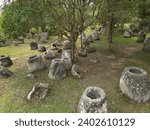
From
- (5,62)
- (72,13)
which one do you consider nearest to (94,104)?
(72,13)

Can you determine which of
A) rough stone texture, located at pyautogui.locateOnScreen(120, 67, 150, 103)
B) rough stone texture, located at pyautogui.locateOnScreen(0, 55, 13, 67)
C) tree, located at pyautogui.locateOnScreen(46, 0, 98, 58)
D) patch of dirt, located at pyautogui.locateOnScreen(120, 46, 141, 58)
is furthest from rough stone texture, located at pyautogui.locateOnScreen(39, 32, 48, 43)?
rough stone texture, located at pyautogui.locateOnScreen(120, 67, 150, 103)

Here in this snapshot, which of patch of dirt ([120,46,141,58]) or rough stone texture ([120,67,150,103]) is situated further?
patch of dirt ([120,46,141,58])

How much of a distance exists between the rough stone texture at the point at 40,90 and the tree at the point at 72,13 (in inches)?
191

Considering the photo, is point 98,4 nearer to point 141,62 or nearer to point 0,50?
point 141,62

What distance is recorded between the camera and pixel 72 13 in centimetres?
1662

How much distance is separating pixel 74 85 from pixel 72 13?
208 inches

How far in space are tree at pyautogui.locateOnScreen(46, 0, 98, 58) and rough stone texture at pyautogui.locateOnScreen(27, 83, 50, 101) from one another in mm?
4839

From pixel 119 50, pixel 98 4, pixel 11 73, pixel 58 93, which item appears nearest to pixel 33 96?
pixel 58 93

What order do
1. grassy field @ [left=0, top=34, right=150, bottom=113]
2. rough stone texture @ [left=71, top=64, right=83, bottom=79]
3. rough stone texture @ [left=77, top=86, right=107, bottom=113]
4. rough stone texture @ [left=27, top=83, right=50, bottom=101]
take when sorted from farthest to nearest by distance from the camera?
1. rough stone texture @ [left=71, top=64, right=83, bottom=79]
2. rough stone texture @ [left=27, top=83, right=50, bottom=101]
3. grassy field @ [left=0, top=34, right=150, bottom=113]
4. rough stone texture @ [left=77, top=86, right=107, bottom=113]

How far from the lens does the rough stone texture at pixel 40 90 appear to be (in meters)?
13.6

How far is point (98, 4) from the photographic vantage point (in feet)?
56.4

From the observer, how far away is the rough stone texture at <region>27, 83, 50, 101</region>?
13567 millimetres

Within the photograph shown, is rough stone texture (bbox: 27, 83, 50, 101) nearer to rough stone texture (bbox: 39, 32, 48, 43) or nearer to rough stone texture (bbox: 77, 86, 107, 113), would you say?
rough stone texture (bbox: 77, 86, 107, 113)

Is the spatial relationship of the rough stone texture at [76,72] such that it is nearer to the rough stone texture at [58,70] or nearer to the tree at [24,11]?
the rough stone texture at [58,70]
